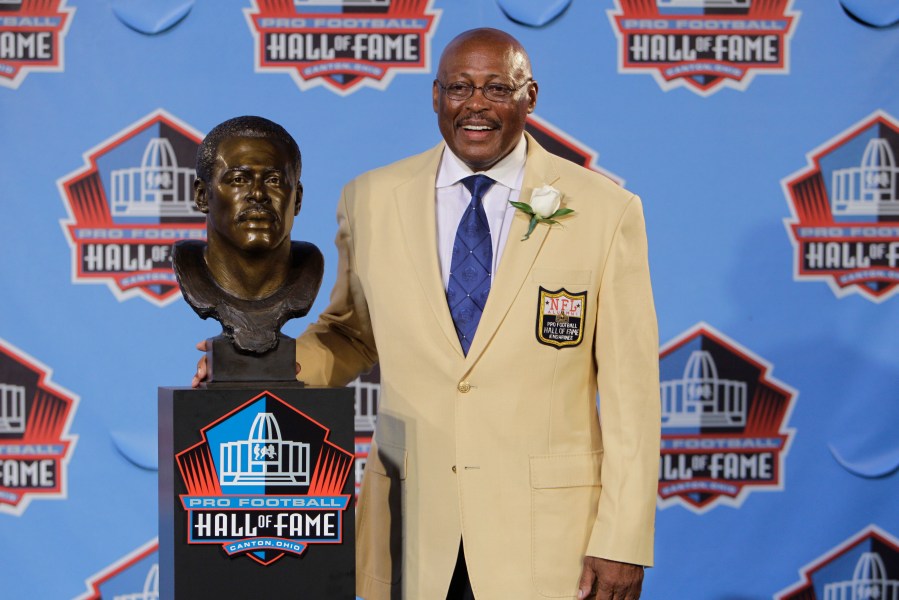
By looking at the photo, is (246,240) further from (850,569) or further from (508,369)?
(850,569)

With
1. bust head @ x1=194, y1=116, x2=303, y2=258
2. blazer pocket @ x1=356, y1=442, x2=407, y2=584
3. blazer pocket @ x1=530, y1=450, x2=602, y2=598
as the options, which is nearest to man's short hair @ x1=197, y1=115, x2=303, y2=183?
bust head @ x1=194, y1=116, x2=303, y2=258

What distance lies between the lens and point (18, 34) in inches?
126

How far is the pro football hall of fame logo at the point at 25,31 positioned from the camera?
126 inches

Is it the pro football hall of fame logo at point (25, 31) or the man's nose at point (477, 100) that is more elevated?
the pro football hall of fame logo at point (25, 31)

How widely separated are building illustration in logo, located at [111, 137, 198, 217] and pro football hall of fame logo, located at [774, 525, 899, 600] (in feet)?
7.19

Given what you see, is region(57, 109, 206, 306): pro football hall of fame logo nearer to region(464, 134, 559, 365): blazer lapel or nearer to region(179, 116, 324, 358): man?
region(179, 116, 324, 358): man

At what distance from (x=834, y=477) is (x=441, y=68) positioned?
198cm

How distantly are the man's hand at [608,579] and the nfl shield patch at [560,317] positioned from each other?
43 centimetres

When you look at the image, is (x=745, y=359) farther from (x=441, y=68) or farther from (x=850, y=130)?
(x=441, y=68)

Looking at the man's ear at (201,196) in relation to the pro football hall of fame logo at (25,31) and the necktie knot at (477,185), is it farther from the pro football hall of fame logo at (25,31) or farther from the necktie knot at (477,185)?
the pro football hall of fame logo at (25,31)

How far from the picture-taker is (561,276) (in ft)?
7.04

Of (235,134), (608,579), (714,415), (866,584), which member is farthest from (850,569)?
(235,134)

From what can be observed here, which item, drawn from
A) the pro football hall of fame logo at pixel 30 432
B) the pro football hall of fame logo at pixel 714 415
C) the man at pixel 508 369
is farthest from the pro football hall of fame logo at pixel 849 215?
the pro football hall of fame logo at pixel 30 432

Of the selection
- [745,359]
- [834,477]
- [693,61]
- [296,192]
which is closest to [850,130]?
[693,61]
